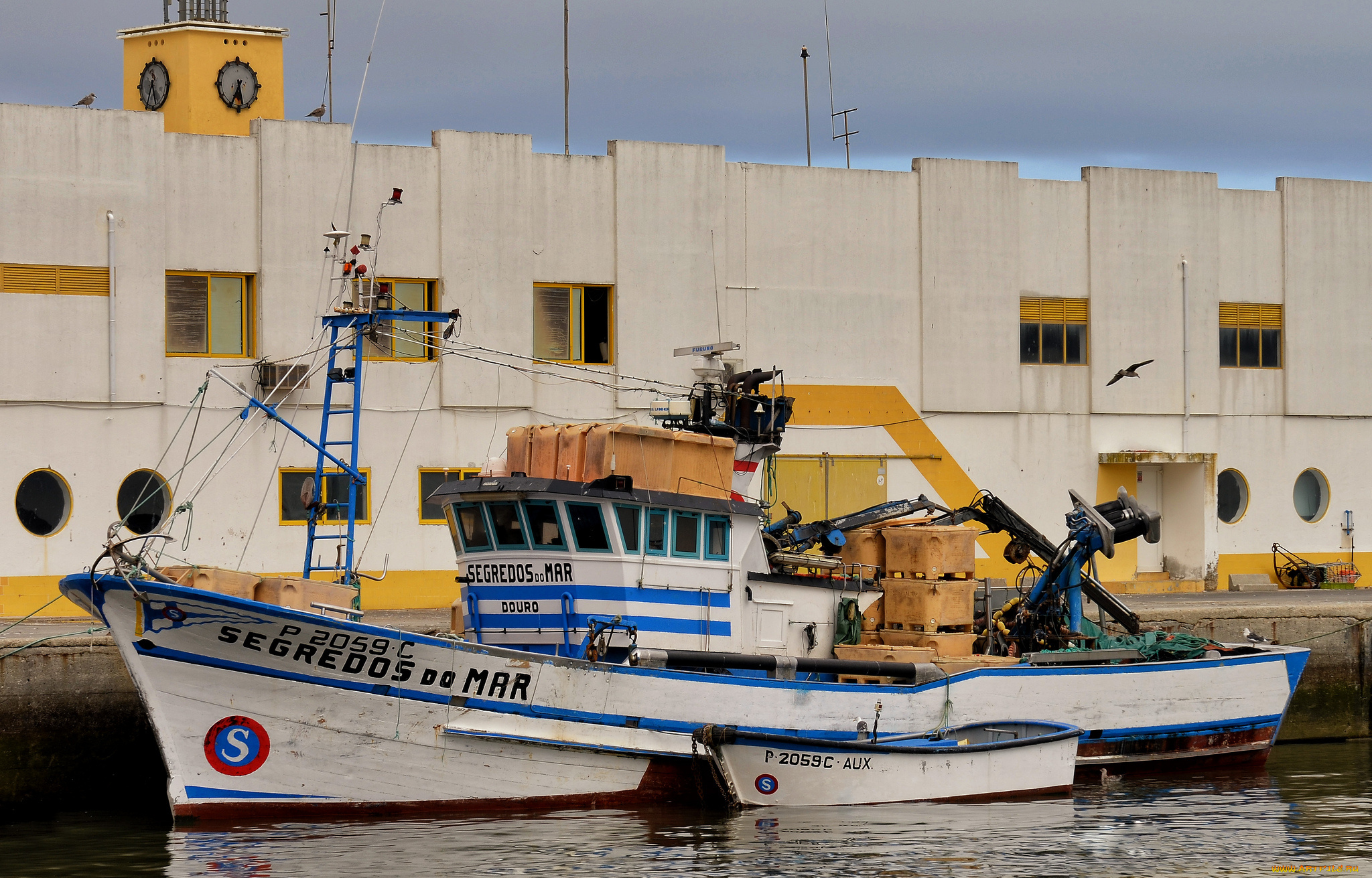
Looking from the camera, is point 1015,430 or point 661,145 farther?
point 1015,430

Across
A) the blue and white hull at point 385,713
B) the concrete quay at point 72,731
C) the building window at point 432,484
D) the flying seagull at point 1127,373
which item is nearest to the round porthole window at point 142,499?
the building window at point 432,484

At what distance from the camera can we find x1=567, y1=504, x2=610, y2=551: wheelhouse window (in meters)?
17.9

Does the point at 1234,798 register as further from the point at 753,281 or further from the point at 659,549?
the point at 753,281

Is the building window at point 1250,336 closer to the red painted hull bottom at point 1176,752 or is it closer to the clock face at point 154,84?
the red painted hull bottom at point 1176,752

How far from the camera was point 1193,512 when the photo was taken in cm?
3328

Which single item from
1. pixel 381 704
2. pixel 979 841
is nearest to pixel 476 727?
pixel 381 704

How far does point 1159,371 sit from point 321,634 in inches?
829

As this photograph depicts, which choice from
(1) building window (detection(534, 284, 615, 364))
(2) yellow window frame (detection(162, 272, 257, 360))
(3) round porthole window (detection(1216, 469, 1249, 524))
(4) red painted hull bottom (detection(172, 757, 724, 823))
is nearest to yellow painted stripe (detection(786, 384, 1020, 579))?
(1) building window (detection(534, 284, 615, 364))

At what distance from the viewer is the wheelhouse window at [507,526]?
18125 millimetres

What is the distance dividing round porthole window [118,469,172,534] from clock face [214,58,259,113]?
13.3 m

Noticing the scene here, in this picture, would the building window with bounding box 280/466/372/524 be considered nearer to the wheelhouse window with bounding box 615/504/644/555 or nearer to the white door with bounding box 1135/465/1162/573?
the wheelhouse window with bounding box 615/504/644/555

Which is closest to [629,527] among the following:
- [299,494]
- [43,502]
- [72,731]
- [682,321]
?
[72,731]

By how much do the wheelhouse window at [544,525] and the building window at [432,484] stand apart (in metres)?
10.2

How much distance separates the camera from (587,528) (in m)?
18.0
